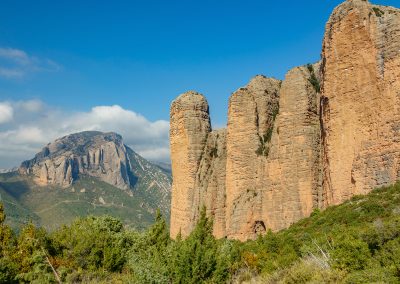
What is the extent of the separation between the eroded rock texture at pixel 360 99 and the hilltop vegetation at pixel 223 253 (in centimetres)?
254

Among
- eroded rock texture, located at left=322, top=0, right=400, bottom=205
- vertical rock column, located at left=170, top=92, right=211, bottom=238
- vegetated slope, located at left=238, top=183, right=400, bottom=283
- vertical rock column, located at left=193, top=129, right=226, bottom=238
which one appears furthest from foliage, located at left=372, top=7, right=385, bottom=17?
vertical rock column, located at left=170, top=92, right=211, bottom=238

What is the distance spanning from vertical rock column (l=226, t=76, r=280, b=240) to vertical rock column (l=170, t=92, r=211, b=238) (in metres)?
5.35

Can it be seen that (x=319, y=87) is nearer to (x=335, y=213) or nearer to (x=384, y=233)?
(x=335, y=213)

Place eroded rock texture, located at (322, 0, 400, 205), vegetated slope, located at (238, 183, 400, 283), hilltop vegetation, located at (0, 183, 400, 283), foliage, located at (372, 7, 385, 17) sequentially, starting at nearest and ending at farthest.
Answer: vegetated slope, located at (238, 183, 400, 283) → hilltop vegetation, located at (0, 183, 400, 283) → eroded rock texture, located at (322, 0, 400, 205) → foliage, located at (372, 7, 385, 17)

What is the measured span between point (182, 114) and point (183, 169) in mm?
6917

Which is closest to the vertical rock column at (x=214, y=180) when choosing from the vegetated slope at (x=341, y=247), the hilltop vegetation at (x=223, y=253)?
the hilltop vegetation at (x=223, y=253)

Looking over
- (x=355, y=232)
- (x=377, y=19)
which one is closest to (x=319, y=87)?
(x=377, y=19)

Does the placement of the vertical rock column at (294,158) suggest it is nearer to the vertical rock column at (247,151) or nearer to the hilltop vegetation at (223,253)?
the vertical rock column at (247,151)

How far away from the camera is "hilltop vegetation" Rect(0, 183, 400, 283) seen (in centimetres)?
2017

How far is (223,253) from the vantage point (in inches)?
1020

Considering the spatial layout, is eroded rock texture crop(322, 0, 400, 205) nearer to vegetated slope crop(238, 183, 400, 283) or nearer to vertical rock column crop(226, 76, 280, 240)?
vegetated slope crop(238, 183, 400, 283)

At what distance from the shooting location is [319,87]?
148ft

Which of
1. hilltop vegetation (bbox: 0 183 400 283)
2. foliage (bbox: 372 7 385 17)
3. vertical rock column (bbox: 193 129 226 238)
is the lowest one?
hilltop vegetation (bbox: 0 183 400 283)

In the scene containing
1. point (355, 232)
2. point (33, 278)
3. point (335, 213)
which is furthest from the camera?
point (335, 213)
